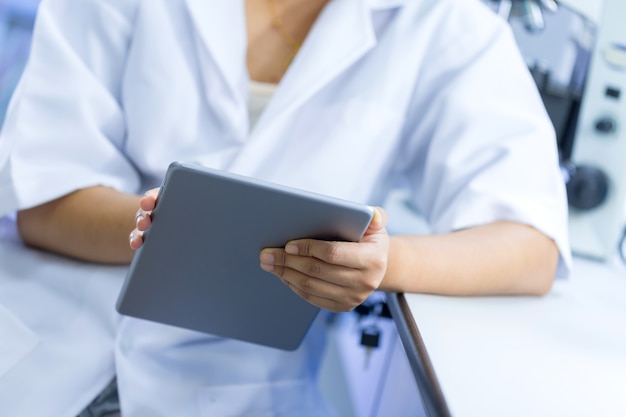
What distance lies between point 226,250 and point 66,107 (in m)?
0.35

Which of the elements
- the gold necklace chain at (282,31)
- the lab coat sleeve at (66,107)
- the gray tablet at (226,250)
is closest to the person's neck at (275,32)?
the gold necklace chain at (282,31)

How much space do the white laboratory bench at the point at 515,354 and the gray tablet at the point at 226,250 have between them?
134 millimetres

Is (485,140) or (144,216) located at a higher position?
(144,216)

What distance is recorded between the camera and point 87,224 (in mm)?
871

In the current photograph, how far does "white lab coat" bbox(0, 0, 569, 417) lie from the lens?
0.85 meters

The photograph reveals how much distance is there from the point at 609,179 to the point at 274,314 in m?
0.72

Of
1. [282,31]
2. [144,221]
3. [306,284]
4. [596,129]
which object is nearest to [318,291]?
[306,284]

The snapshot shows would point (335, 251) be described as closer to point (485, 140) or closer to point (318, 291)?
point (318, 291)

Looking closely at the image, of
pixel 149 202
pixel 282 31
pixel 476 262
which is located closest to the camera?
pixel 149 202

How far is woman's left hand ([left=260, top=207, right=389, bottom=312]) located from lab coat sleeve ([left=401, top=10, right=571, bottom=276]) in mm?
244

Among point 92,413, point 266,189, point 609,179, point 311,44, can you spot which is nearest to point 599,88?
point 609,179

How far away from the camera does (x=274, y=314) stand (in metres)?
0.78

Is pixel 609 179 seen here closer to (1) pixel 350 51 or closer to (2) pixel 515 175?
(2) pixel 515 175

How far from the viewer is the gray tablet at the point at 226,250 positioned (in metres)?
0.61
